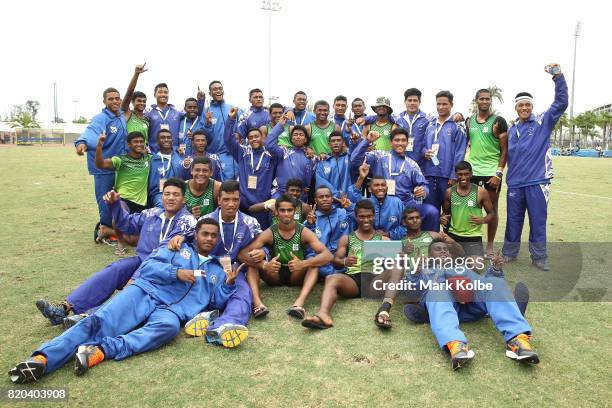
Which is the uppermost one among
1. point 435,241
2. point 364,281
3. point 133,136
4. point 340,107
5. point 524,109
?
point 340,107

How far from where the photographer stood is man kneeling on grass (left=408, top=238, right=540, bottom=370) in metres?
3.51

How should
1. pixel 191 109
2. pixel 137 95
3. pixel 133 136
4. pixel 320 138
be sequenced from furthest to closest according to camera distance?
pixel 191 109 → pixel 137 95 → pixel 320 138 → pixel 133 136

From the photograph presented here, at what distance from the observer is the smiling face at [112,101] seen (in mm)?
7078

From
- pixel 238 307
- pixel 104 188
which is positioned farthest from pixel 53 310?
pixel 104 188

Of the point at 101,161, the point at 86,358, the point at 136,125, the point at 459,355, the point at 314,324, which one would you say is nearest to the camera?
the point at 86,358

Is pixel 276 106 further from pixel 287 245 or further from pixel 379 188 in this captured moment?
pixel 287 245

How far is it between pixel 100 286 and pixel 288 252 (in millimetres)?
1964

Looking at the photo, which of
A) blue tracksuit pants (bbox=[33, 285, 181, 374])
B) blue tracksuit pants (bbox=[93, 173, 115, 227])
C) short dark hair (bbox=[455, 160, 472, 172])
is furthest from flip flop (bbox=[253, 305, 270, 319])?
blue tracksuit pants (bbox=[93, 173, 115, 227])

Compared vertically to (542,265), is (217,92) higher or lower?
higher

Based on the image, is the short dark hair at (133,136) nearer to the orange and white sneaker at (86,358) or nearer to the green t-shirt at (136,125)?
the green t-shirt at (136,125)

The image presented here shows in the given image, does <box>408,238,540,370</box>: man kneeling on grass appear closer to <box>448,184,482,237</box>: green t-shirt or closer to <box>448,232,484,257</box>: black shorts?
<box>448,232,484,257</box>: black shorts

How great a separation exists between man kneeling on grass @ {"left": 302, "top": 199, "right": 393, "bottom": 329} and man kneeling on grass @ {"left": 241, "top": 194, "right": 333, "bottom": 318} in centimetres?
20

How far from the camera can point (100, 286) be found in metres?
4.27

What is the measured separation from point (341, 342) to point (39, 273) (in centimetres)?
400
